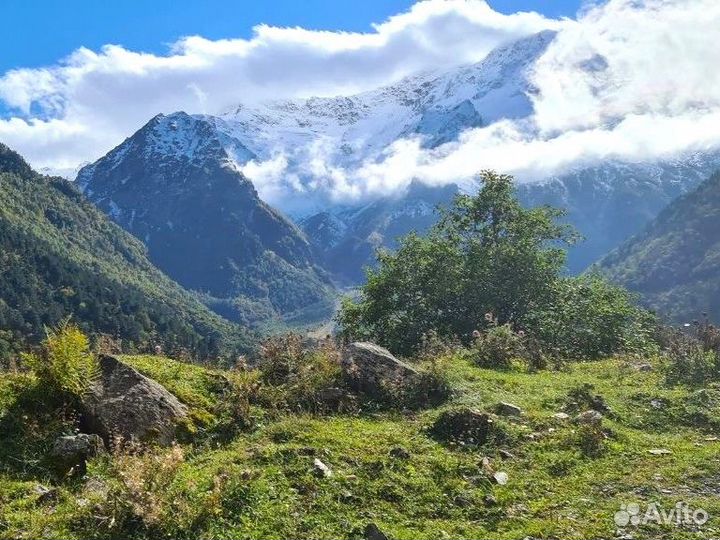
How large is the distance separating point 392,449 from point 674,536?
4.41 meters

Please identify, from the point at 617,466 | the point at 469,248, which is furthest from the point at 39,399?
the point at 469,248

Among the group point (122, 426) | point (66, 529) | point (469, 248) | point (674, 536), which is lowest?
point (674, 536)

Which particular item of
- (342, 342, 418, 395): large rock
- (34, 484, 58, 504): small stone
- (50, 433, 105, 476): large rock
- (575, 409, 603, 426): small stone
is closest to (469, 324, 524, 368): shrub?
(342, 342, 418, 395): large rock

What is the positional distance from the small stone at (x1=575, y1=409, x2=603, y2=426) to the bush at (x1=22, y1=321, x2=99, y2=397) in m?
9.03

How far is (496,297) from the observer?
29.9 metres

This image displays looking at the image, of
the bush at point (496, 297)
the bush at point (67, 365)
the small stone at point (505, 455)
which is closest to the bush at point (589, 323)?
the bush at point (496, 297)

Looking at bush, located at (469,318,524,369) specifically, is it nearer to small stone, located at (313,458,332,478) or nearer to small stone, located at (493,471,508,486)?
small stone, located at (493,471,508,486)

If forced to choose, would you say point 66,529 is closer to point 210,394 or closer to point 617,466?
→ point 210,394

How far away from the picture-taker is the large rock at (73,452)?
10.1 m

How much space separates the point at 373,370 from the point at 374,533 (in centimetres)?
637

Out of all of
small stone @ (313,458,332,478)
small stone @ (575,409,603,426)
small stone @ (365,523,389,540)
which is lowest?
small stone @ (365,523,389,540)

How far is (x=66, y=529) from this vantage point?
8383 mm

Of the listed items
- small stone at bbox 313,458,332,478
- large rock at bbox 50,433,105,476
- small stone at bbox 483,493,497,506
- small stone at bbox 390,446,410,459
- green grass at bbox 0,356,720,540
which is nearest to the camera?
green grass at bbox 0,356,720,540

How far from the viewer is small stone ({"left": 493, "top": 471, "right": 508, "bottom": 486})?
10.5m
